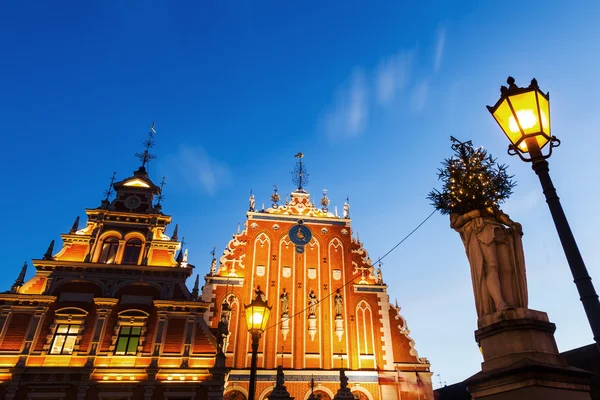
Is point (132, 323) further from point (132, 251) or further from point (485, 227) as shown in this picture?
point (485, 227)

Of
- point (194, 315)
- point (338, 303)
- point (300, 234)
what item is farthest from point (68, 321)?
point (338, 303)

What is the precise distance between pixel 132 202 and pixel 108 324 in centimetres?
699

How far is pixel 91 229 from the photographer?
21562mm

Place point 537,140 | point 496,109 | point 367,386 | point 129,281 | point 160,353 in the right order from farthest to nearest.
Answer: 1. point 367,386
2. point 129,281
3. point 160,353
4. point 496,109
5. point 537,140

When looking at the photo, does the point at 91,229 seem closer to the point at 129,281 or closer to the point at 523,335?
the point at 129,281

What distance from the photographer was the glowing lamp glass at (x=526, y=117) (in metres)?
4.44

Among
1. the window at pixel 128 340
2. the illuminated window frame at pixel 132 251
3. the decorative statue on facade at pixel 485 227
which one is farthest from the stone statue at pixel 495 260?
the illuminated window frame at pixel 132 251

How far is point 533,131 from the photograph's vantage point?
4438 mm

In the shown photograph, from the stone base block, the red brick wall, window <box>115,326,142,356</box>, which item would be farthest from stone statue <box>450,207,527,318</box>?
the red brick wall

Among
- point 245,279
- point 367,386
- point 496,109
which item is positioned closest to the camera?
point 496,109

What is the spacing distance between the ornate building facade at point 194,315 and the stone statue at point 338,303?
0.19ft

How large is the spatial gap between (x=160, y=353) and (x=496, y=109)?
17.5m

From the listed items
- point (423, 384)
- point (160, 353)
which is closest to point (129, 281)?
point (160, 353)

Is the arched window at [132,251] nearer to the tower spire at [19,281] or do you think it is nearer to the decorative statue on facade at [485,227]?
the tower spire at [19,281]
